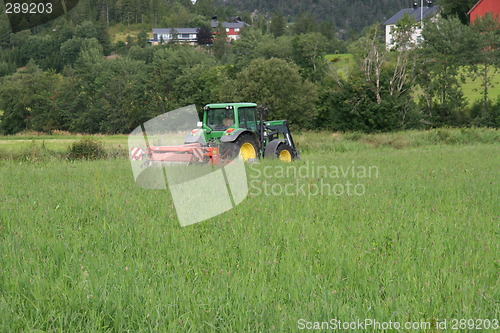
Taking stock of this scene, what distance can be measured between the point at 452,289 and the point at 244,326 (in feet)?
5.23

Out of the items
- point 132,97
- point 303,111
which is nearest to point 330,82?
point 303,111

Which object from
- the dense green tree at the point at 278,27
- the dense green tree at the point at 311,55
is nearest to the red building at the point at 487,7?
the dense green tree at the point at 311,55

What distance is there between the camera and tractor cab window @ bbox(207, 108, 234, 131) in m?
A: 14.1

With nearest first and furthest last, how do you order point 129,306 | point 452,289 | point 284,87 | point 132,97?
point 129,306 → point 452,289 → point 284,87 → point 132,97

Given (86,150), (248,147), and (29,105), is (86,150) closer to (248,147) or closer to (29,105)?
(248,147)

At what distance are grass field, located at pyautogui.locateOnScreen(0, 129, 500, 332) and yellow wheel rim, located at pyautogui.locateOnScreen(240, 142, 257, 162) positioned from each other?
552cm

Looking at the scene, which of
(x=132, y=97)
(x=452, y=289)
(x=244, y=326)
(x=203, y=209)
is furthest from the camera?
(x=132, y=97)

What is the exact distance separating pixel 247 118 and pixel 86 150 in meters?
6.11

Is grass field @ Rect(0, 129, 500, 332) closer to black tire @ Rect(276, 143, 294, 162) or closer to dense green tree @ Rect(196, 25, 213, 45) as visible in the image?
black tire @ Rect(276, 143, 294, 162)


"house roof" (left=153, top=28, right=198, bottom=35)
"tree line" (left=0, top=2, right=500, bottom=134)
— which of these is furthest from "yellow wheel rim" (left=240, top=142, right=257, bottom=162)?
"house roof" (left=153, top=28, right=198, bottom=35)

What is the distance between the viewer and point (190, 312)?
320cm

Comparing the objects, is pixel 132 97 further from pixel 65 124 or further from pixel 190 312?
pixel 190 312

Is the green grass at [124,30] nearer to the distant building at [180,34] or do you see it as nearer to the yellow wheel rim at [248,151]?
the distant building at [180,34]

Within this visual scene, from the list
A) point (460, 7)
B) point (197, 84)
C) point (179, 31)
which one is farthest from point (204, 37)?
point (460, 7)
